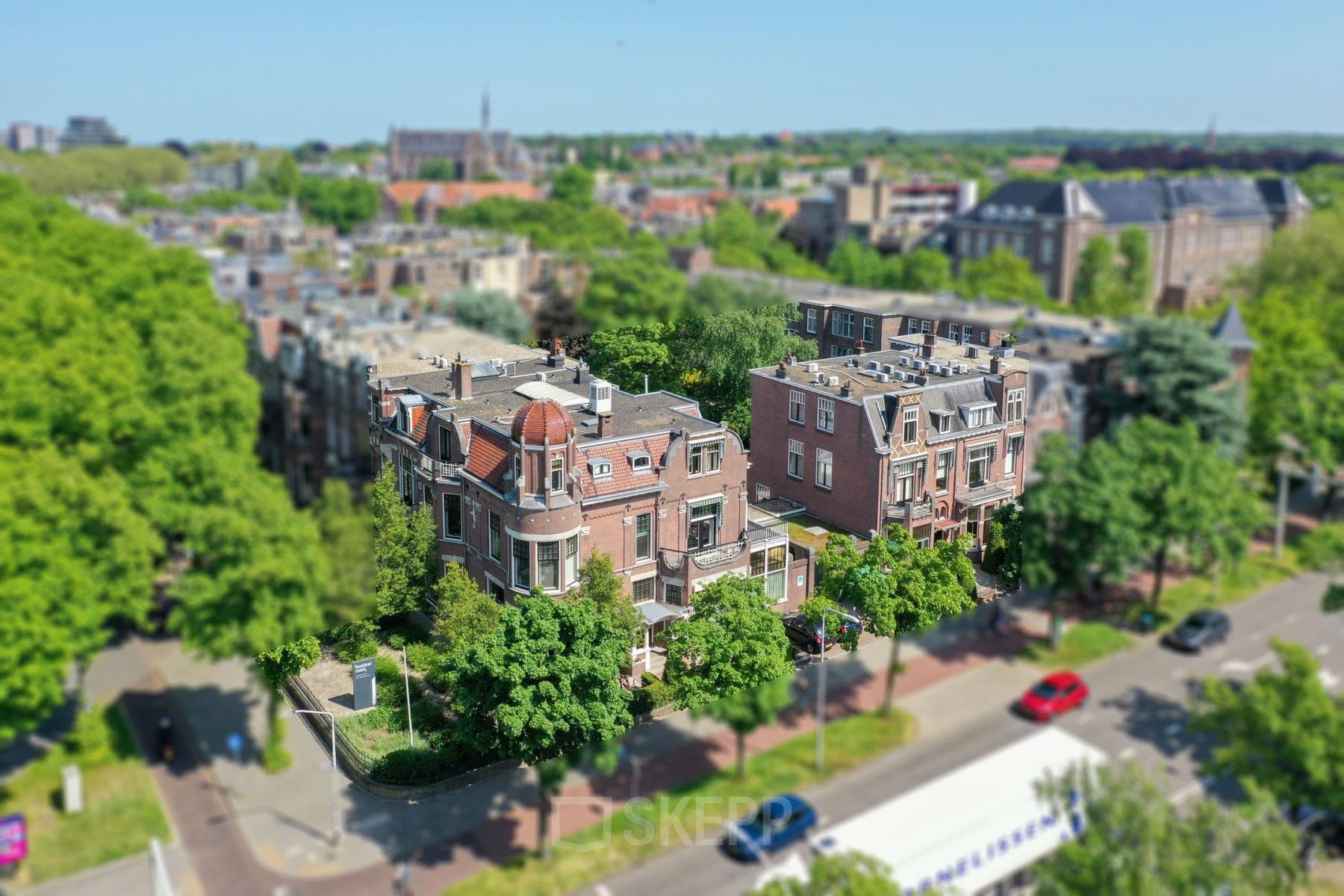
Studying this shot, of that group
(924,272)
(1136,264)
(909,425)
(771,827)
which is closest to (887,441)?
(909,425)

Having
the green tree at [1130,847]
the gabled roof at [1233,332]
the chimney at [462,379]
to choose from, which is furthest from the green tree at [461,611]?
the gabled roof at [1233,332]

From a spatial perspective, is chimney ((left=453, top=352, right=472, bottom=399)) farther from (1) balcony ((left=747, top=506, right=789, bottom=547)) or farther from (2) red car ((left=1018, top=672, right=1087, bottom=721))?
(2) red car ((left=1018, top=672, right=1087, bottom=721))

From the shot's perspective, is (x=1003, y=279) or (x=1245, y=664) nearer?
(x=1245, y=664)

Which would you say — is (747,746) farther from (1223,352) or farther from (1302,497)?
(1223,352)

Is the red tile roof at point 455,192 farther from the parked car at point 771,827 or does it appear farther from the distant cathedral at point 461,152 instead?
the parked car at point 771,827

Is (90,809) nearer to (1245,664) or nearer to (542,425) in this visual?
(542,425)

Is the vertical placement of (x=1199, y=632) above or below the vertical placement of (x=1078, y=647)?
below

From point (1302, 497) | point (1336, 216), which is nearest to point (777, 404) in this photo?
point (1302, 497)
